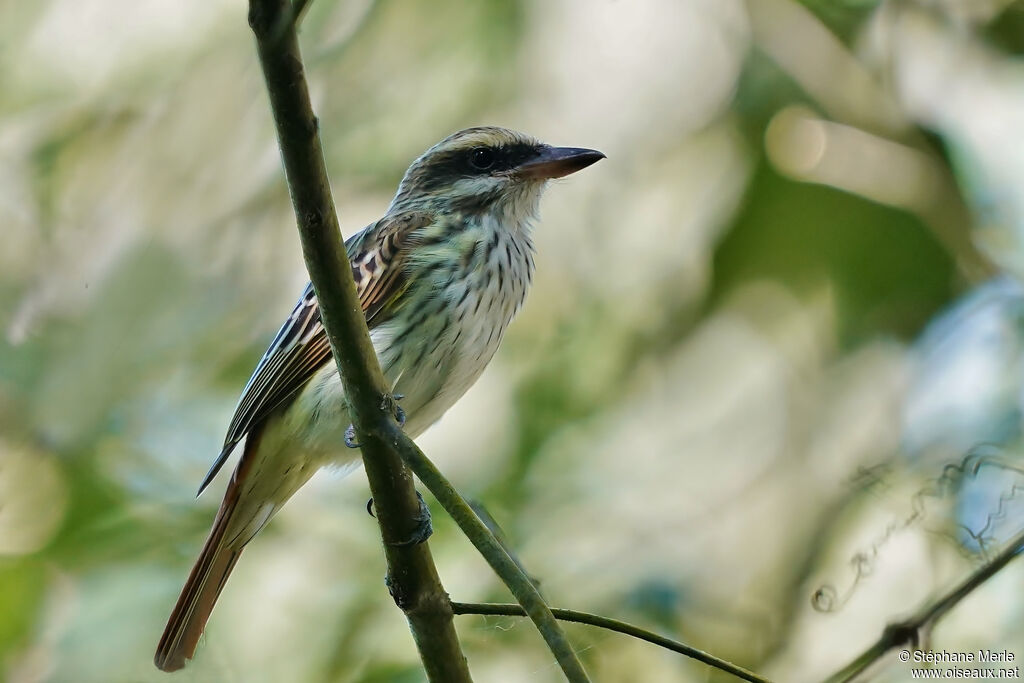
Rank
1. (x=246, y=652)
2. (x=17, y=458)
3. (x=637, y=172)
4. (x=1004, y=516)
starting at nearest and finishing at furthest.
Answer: (x=1004, y=516)
(x=17, y=458)
(x=246, y=652)
(x=637, y=172)

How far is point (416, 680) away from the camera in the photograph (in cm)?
333

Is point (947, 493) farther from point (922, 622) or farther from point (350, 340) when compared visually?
point (350, 340)

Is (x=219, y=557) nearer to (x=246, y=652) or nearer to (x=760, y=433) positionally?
(x=246, y=652)

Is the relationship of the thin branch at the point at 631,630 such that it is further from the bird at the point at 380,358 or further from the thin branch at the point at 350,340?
the bird at the point at 380,358

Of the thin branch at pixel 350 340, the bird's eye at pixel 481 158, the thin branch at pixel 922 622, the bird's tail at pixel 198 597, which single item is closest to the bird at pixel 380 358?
the bird's tail at pixel 198 597

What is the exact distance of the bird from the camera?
3.05 m

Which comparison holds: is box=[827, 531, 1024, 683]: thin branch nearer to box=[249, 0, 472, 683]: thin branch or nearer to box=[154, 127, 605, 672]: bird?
box=[249, 0, 472, 683]: thin branch

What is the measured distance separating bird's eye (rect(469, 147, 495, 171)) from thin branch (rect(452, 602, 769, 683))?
5.72ft

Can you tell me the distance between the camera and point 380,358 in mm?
3057

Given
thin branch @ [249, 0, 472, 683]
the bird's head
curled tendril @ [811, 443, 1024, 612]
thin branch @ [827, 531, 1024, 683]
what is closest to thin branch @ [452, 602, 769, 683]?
thin branch @ [249, 0, 472, 683]

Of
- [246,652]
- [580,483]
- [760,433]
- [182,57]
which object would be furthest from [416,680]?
[182,57]

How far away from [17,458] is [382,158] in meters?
1.70

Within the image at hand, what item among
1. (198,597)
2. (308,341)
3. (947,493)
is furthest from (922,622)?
(198,597)

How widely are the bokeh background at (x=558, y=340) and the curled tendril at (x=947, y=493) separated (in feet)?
0.47
